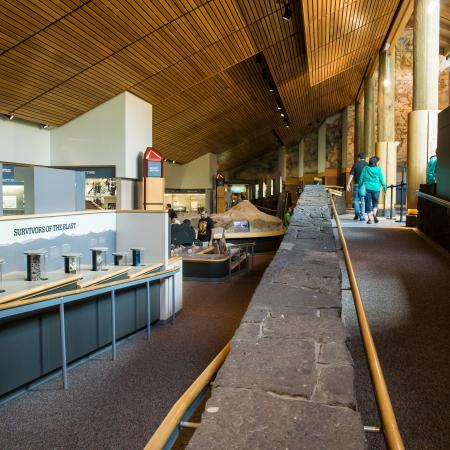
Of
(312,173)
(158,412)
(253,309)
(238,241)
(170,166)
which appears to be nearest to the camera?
(253,309)

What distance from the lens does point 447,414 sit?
258 cm

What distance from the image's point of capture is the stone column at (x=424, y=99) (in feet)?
30.5

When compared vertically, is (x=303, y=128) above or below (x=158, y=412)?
above

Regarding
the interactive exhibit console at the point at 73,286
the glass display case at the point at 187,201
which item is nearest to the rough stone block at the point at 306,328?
the interactive exhibit console at the point at 73,286

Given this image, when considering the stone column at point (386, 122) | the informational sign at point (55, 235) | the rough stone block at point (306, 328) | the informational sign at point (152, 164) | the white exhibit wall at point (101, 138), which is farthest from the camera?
the stone column at point (386, 122)

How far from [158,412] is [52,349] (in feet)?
4.95

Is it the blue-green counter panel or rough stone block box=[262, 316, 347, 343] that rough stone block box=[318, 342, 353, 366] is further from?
the blue-green counter panel

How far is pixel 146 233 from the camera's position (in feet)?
24.6

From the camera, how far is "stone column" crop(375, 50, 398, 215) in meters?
15.3

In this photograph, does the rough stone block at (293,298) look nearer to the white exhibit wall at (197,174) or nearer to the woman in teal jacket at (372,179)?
the woman in teal jacket at (372,179)

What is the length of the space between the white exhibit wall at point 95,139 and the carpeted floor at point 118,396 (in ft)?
21.1

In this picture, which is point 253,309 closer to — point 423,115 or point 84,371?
point 84,371

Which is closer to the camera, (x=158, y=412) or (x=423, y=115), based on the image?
(x=158, y=412)

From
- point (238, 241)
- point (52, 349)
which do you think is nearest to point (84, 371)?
point (52, 349)
